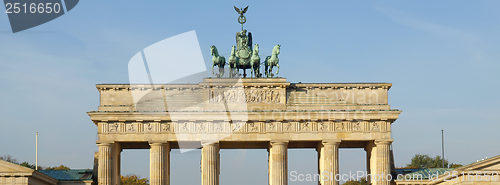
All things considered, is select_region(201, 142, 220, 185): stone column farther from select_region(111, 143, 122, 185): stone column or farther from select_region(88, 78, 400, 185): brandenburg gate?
select_region(111, 143, 122, 185): stone column

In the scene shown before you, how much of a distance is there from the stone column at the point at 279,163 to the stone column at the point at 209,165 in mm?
4276

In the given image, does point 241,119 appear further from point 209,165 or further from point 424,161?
point 424,161

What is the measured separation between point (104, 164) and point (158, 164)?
400 centimetres

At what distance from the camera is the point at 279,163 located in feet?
209

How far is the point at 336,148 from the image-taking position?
6353cm

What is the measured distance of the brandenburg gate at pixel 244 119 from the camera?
63.2m

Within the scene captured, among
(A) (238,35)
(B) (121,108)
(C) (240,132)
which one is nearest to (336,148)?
(C) (240,132)

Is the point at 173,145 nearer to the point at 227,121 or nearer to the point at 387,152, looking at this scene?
the point at 227,121

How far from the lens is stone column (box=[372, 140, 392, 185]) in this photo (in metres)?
63.0

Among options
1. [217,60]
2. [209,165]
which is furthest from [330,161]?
[217,60]

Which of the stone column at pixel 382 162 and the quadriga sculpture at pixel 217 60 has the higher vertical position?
the quadriga sculpture at pixel 217 60

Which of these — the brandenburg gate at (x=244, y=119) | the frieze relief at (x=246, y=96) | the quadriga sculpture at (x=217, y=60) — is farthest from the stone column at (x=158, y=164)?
the quadriga sculpture at (x=217, y=60)

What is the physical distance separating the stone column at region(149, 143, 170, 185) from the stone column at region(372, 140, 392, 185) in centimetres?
1592

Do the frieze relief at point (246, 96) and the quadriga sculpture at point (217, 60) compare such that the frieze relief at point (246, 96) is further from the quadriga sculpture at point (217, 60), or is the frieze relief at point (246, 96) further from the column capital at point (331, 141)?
the column capital at point (331, 141)
